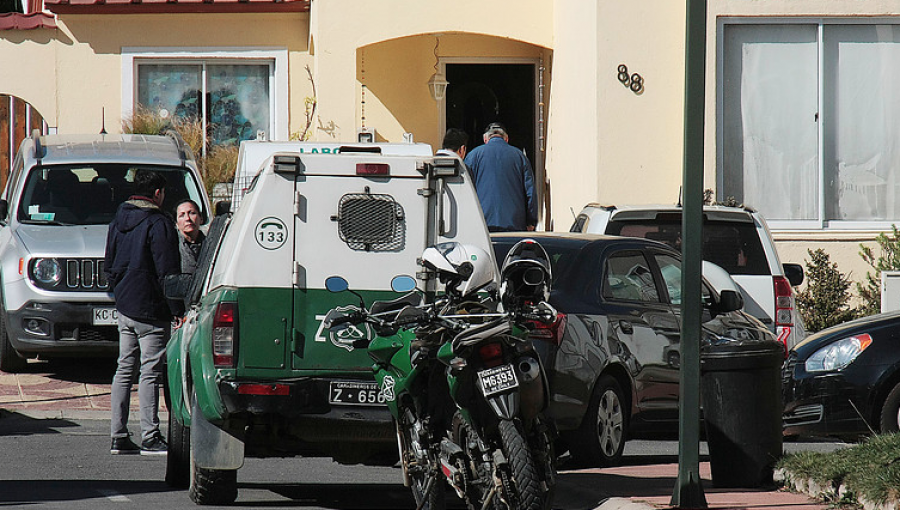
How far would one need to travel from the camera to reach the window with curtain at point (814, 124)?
16344mm

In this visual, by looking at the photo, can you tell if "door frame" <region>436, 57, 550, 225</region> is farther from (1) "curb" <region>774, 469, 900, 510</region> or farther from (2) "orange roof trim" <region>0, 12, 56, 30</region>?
(1) "curb" <region>774, 469, 900, 510</region>

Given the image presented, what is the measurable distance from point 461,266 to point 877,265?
33.0 feet

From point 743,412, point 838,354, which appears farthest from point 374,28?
point 743,412

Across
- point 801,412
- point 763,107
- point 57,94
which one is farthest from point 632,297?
point 57,94

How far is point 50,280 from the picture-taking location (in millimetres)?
12875

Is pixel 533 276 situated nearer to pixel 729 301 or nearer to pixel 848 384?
pixel 729 301

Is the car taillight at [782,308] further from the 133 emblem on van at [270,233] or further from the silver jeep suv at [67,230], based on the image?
the 133 emblem on van at [270,233]

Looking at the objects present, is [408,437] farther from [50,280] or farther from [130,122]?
[130,122]

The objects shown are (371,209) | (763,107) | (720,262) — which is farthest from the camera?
(763,107)

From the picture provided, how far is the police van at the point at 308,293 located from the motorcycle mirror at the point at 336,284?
0.08ft

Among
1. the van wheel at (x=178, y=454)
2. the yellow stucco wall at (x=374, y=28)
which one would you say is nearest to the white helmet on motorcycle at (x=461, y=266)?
the van wheel at (x=178, y=454)

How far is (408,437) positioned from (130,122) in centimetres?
1248

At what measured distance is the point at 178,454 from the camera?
8.94m

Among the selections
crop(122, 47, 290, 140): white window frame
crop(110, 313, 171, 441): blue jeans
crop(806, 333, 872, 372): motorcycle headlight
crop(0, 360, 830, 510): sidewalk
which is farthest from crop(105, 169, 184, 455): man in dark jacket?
crop(122, 47, 290, 140): white window frame
